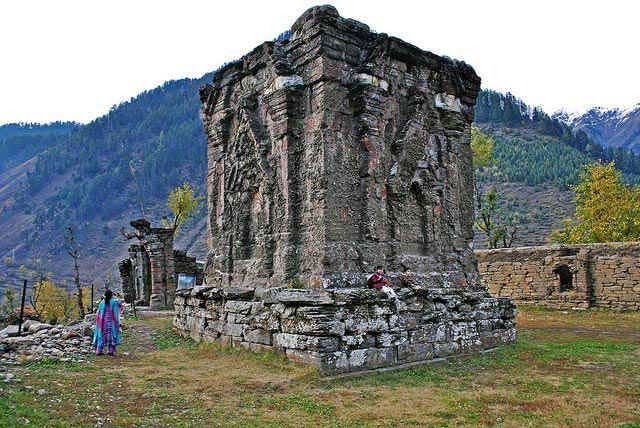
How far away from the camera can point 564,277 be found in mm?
20672

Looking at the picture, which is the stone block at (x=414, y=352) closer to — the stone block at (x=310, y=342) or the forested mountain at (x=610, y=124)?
the stone block at (x=310, y=342)

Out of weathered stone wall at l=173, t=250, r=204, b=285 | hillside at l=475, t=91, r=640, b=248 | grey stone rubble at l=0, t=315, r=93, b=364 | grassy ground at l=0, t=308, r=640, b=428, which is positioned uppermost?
hillside at l=475, t=91, r=640, b=248

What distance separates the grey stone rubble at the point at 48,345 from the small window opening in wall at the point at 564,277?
652 inches

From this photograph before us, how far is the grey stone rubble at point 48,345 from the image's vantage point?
9.03 m

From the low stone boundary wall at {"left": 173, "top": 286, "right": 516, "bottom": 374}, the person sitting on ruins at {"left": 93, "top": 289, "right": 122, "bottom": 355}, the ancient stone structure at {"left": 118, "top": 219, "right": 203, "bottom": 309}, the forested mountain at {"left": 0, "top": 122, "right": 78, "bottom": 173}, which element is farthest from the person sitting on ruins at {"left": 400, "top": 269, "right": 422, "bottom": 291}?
the forested mountain at {"left": 0, "top": 122, "right": 78, "bottom": 173}

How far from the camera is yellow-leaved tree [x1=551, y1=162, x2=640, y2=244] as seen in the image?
1054 inches

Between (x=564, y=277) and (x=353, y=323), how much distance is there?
51.2 feet

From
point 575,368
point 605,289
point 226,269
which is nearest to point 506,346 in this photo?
point 575,368

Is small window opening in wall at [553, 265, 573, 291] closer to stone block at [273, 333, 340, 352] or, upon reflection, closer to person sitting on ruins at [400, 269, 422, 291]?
person sitting on ruins at [400, 269, 422, 291]

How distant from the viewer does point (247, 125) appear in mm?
11016

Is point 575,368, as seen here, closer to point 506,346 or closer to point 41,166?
point 506,346

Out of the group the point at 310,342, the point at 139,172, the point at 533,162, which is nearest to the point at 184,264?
the point at 310,342

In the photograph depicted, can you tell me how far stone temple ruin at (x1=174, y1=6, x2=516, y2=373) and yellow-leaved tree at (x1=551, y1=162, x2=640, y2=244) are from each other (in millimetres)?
18500

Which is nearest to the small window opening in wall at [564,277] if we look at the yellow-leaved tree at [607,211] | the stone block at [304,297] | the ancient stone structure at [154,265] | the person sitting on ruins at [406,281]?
the yellow-leaved tree at [607,211]
